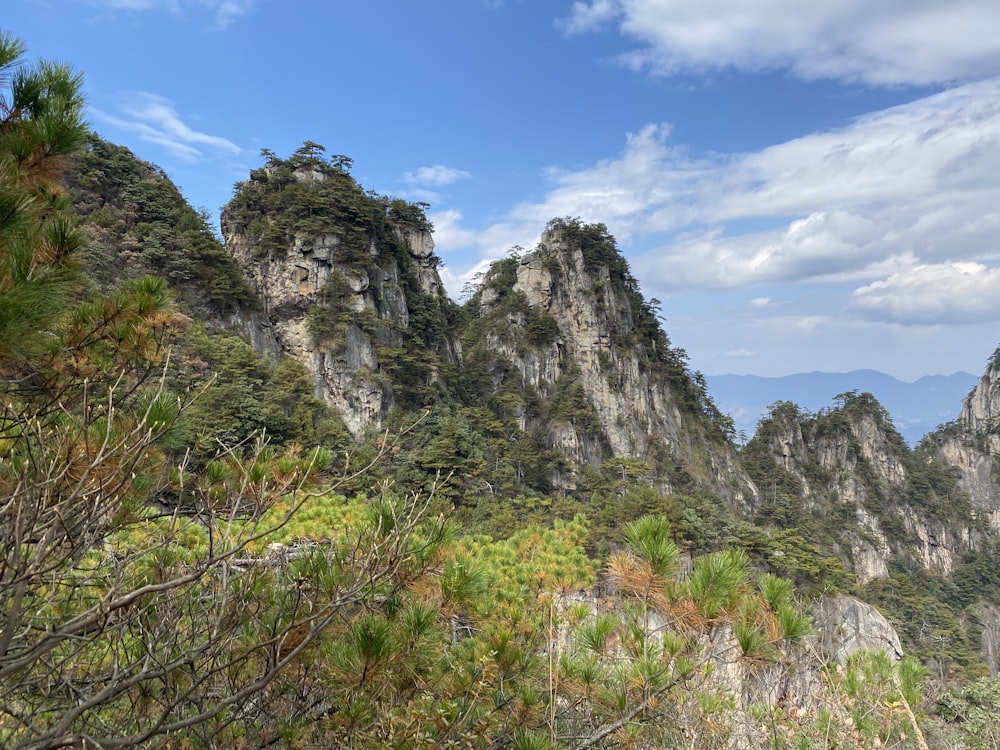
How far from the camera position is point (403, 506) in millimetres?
1934

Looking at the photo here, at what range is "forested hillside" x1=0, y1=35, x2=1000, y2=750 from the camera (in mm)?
1664

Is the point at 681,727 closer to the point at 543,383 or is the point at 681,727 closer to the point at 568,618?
the point at 568,618

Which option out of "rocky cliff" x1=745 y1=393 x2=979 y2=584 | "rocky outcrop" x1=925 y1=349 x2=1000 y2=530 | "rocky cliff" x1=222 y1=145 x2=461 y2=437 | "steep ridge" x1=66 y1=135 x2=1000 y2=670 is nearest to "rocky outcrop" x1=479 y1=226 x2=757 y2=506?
"steep ridge" x1=66 y1=135 x2=1000 y2=670

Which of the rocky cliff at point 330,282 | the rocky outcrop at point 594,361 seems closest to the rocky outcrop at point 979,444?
the rocky outcrop at point 594,361

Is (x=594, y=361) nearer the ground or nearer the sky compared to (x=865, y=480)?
nearer the sky

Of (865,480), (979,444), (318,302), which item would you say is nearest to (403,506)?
(318,302)

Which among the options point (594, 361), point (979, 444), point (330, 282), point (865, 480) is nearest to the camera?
point (330, 282)

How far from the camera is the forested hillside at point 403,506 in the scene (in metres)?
1.66

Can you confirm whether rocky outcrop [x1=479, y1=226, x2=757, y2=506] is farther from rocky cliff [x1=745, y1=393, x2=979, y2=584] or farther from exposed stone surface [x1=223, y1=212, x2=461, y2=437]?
exposed stone surface [x1=223, y1=212, x2=461, y2=437]

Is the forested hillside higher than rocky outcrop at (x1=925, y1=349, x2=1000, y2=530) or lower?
lower

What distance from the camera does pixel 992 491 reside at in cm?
4234

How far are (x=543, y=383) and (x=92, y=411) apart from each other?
87.5ft

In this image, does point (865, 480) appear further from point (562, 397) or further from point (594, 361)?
point (562, 397)

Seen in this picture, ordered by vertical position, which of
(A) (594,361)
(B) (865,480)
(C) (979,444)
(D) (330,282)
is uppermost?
(C) (979,444)
